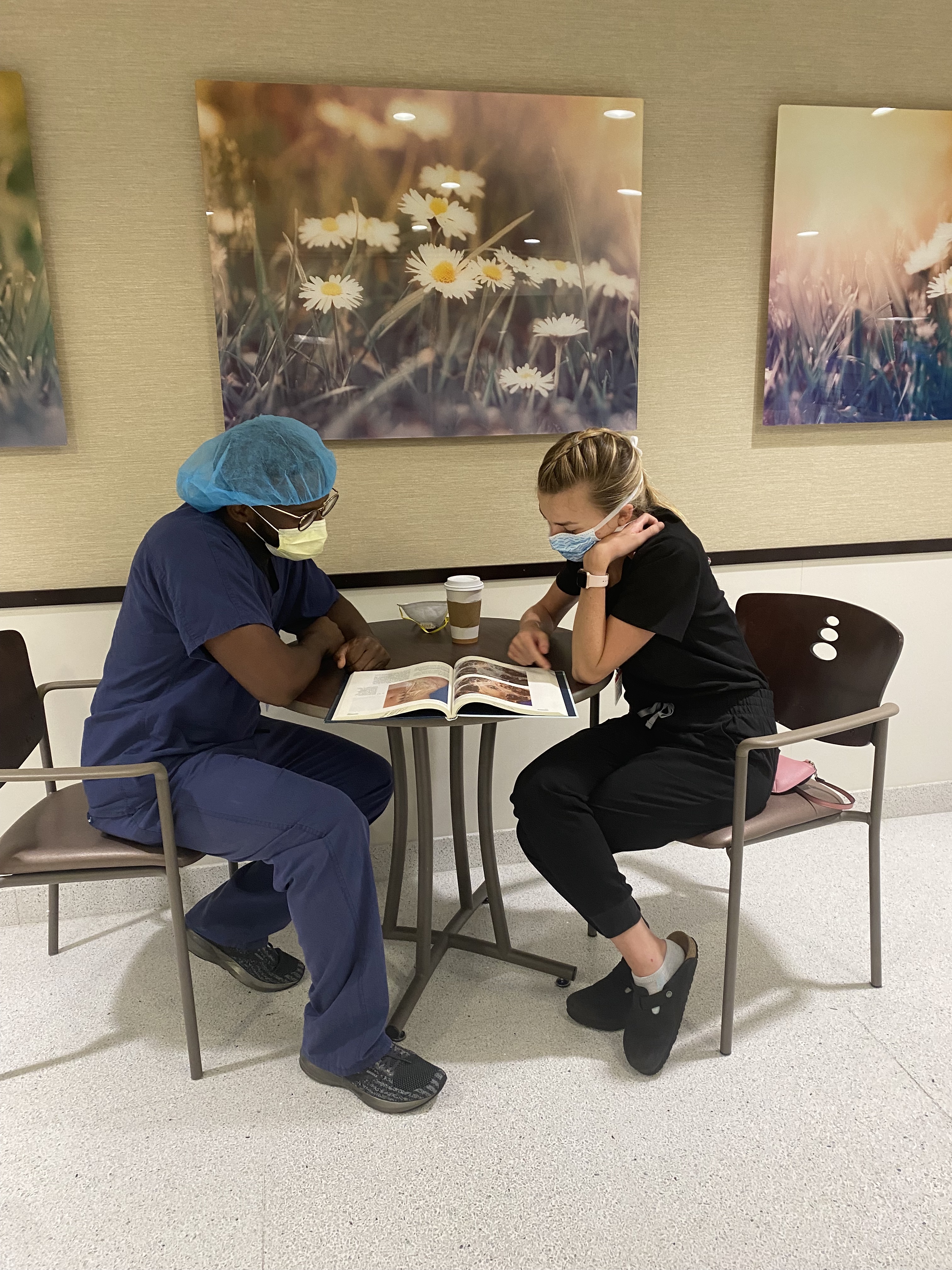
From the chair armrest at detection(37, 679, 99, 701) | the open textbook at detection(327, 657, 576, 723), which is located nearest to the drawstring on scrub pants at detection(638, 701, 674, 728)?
the open textbook at detection(327, 657, 576, 723)

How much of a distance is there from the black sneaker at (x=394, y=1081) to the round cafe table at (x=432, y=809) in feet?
0.53

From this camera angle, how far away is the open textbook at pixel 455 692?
5.75 feet

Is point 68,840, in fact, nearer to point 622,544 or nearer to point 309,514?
point 309,514

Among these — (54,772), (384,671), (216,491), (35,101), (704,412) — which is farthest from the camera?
(704,412)

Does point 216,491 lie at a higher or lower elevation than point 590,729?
higher

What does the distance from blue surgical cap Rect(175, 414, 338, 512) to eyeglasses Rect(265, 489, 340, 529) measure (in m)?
0.02

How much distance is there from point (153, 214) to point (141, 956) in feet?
6.28

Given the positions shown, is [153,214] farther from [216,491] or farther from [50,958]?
[50,958]

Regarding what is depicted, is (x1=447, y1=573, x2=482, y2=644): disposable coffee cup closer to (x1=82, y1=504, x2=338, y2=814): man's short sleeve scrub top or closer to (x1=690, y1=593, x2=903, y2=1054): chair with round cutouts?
(x1=82, y1=504, x2=338, y2=814): man's short sleeve scrub top

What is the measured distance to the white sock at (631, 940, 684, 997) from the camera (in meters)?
1.96

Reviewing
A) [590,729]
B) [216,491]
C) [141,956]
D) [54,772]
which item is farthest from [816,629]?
[141,956]

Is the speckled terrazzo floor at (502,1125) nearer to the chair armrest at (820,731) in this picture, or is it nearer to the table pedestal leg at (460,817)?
the table pedestal leg at (460,817)

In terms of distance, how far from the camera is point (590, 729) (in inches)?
88.8

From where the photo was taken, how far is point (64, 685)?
90.6 inches
